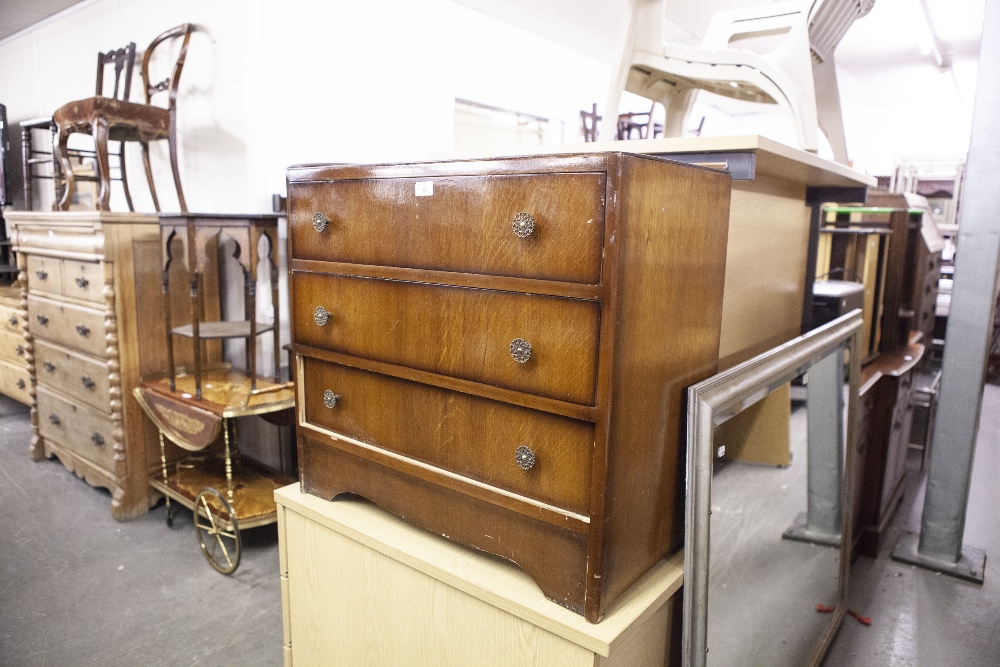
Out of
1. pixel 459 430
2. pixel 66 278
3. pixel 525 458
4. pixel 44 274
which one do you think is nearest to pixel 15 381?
pixel 44 274

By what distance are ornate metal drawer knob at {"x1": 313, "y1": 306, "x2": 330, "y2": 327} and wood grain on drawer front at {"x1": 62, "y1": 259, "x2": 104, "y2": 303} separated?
2245 mm

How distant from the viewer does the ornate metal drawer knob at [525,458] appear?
1086 millimetres

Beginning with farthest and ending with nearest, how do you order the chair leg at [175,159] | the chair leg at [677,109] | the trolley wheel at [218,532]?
the chair leg at [175,159]
the trolley wheel at [218,532]
the chair leg at [677,109]

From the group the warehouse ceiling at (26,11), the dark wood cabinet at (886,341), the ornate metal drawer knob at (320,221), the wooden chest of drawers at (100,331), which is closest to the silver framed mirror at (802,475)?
the dark wood cabinet at (886,341)

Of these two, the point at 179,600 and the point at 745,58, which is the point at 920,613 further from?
the point at 179,600

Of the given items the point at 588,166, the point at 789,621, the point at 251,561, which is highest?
the point at 588,166

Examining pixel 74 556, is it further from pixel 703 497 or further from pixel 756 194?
pixel 756 194

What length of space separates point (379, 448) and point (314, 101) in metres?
2.73

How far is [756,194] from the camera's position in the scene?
155 cm

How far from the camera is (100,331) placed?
10.4 feet

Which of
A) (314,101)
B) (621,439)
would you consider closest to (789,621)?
(621,439)

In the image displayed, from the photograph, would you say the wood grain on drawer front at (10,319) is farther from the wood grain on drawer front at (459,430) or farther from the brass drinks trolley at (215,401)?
the wood grain on drawer front at (459,430)

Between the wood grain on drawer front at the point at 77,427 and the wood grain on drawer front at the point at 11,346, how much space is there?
69 cm

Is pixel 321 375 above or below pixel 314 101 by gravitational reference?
below
